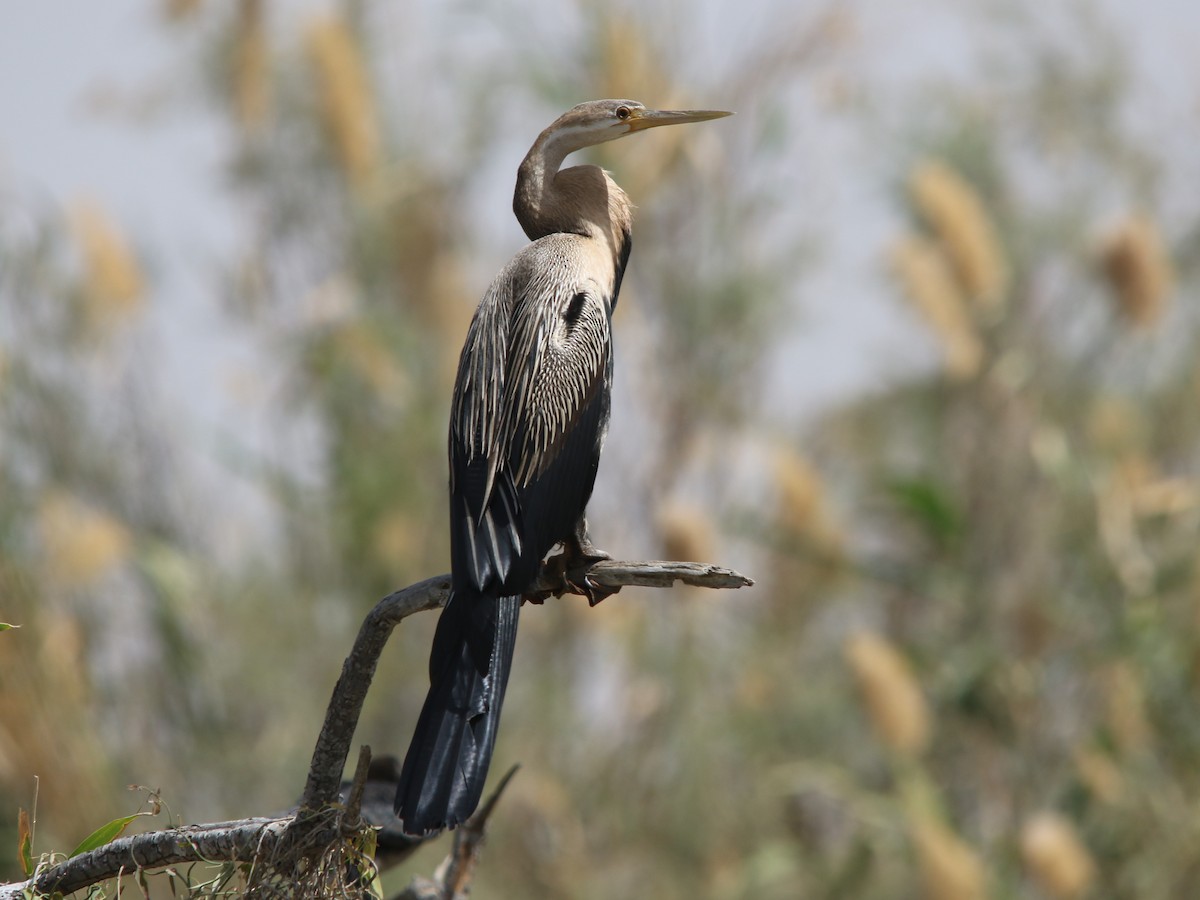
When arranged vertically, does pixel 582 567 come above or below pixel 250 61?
below

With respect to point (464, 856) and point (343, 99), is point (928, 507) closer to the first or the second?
point (343, 99)

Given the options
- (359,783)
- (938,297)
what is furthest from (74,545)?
(359,783)

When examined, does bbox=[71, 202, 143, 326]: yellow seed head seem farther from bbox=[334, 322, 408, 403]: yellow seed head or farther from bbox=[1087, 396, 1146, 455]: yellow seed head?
bbox=[1087, 396, 1146, 455]: yellow seed head

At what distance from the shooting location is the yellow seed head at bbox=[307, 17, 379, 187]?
9.19 meters

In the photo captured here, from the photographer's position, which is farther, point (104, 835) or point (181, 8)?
point (181, 8)

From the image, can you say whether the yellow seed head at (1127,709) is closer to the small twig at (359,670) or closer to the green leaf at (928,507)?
A: the green leaf at (928,507)

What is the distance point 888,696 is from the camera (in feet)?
25.8

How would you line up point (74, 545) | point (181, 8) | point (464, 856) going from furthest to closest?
point (181, 8)
point (74, 545)
point (464, 856)

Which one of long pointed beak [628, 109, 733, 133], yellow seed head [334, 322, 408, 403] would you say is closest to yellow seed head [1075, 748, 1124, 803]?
yellow seed head [334, 322, 408, 403]

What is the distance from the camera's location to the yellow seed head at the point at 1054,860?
7102 millimetres

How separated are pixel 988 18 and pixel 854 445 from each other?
3.16m

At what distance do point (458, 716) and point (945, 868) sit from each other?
17.8 ft

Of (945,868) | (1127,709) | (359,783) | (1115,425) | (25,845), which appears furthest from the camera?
(1115,425)

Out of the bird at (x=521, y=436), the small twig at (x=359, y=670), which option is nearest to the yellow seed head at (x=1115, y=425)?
the bird at (x=521, y=436)
